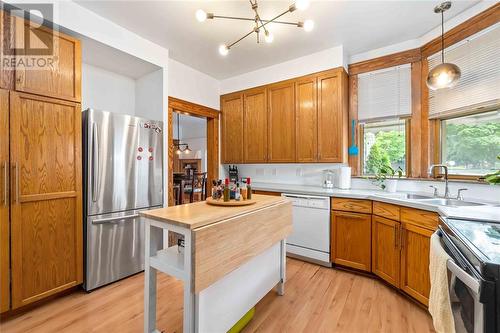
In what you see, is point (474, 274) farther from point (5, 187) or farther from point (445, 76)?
point (5, 187)

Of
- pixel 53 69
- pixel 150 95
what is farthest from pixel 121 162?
pixel 150 95

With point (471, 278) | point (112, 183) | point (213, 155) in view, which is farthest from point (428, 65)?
point (112, 183)

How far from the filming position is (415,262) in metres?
1.91

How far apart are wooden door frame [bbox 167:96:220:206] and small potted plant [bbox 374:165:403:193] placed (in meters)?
2.57

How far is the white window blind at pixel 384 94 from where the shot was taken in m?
2.71

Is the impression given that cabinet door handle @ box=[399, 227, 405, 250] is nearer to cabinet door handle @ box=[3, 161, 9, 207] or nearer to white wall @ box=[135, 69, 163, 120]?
white wall @ box=[135, 69, 163, 120]

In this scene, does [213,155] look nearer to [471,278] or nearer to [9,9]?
[9,9]

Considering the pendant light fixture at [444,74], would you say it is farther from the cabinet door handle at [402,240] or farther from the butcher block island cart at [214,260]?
the butcher block island cart at [214,260]

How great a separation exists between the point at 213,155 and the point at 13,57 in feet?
8.65

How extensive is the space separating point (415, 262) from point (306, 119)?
2.04 meters

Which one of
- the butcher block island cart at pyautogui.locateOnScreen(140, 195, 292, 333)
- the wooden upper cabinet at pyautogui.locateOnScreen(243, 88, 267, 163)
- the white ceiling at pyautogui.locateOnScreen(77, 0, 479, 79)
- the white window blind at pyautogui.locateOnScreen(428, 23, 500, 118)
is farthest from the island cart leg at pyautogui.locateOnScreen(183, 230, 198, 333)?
the white window blind at pyautogui.locateOnScreen(428, 23, 500, 118)

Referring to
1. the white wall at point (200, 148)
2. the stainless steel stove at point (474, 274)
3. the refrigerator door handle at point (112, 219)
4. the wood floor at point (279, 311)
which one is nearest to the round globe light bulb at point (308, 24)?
the stainless steel stove at point (474, 274)

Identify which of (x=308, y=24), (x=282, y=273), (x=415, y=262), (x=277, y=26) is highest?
(x=277, y=26)

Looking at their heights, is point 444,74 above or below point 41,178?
above
